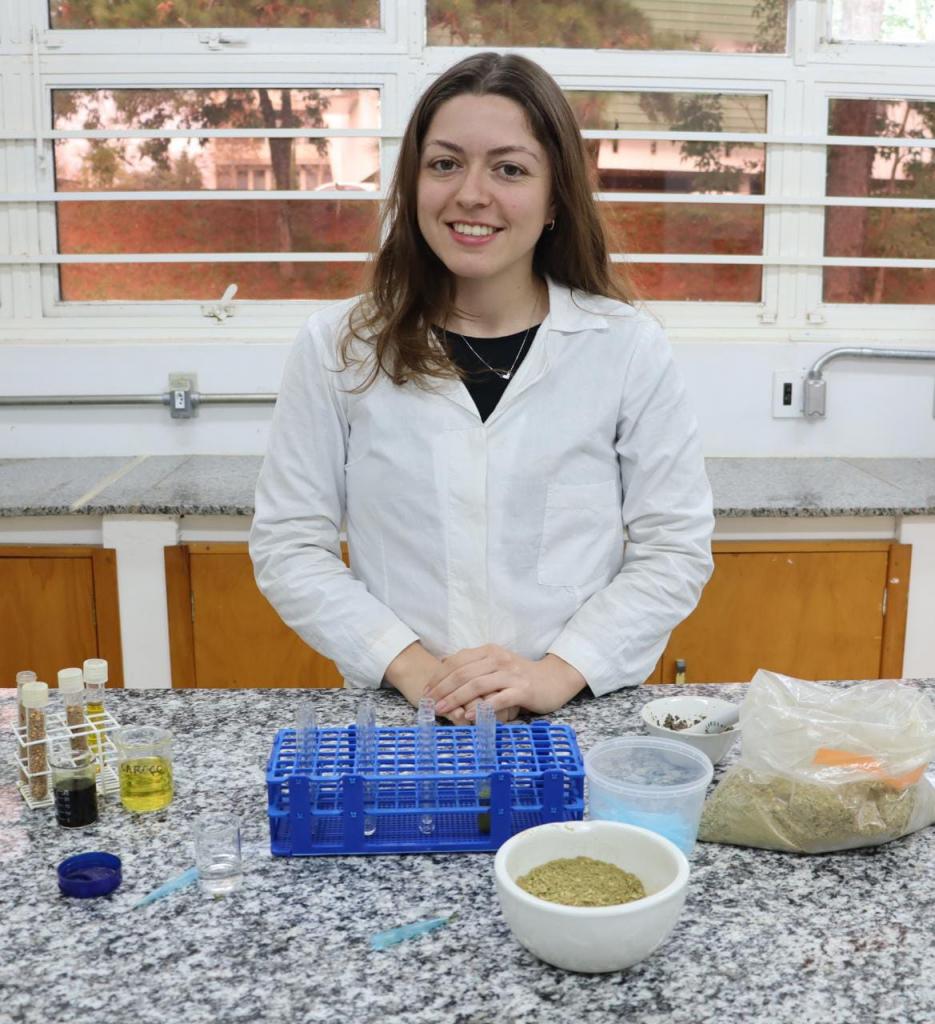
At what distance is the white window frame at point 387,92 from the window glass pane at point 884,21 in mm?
33

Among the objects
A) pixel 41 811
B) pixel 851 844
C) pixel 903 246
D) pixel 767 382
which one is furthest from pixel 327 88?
pixel 851 844

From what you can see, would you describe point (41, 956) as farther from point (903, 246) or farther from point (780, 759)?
point (903, 246)

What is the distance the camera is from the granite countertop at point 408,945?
0.79 m

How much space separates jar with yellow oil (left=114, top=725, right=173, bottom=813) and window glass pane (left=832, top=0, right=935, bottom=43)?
107 inches

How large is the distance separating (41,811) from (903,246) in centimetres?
274

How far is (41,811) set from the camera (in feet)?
3.55

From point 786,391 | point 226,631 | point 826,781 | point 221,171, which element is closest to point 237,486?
point 226,631

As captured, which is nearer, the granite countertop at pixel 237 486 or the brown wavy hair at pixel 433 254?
the brown wavy hair at pixel 433 254

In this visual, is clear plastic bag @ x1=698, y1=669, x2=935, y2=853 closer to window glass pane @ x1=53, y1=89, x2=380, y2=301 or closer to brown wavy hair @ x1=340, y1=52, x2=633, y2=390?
brown wavy hair @ x1=340, y1=52, x2=633, y2=390

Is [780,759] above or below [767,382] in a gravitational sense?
below

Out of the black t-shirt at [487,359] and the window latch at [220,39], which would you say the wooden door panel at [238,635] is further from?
the window latch at [220,39]

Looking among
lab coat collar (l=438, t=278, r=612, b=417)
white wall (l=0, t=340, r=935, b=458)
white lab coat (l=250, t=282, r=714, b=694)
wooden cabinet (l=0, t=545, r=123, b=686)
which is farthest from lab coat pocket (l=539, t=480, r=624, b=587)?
white wall (l=0, t=340, r=935, b=458)

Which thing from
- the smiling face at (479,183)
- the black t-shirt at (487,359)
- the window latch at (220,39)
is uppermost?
the window latch at (220,39)

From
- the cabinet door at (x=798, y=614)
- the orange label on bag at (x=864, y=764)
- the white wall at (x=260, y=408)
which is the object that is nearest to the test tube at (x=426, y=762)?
the orange label on bag at (x=864, y=764)
